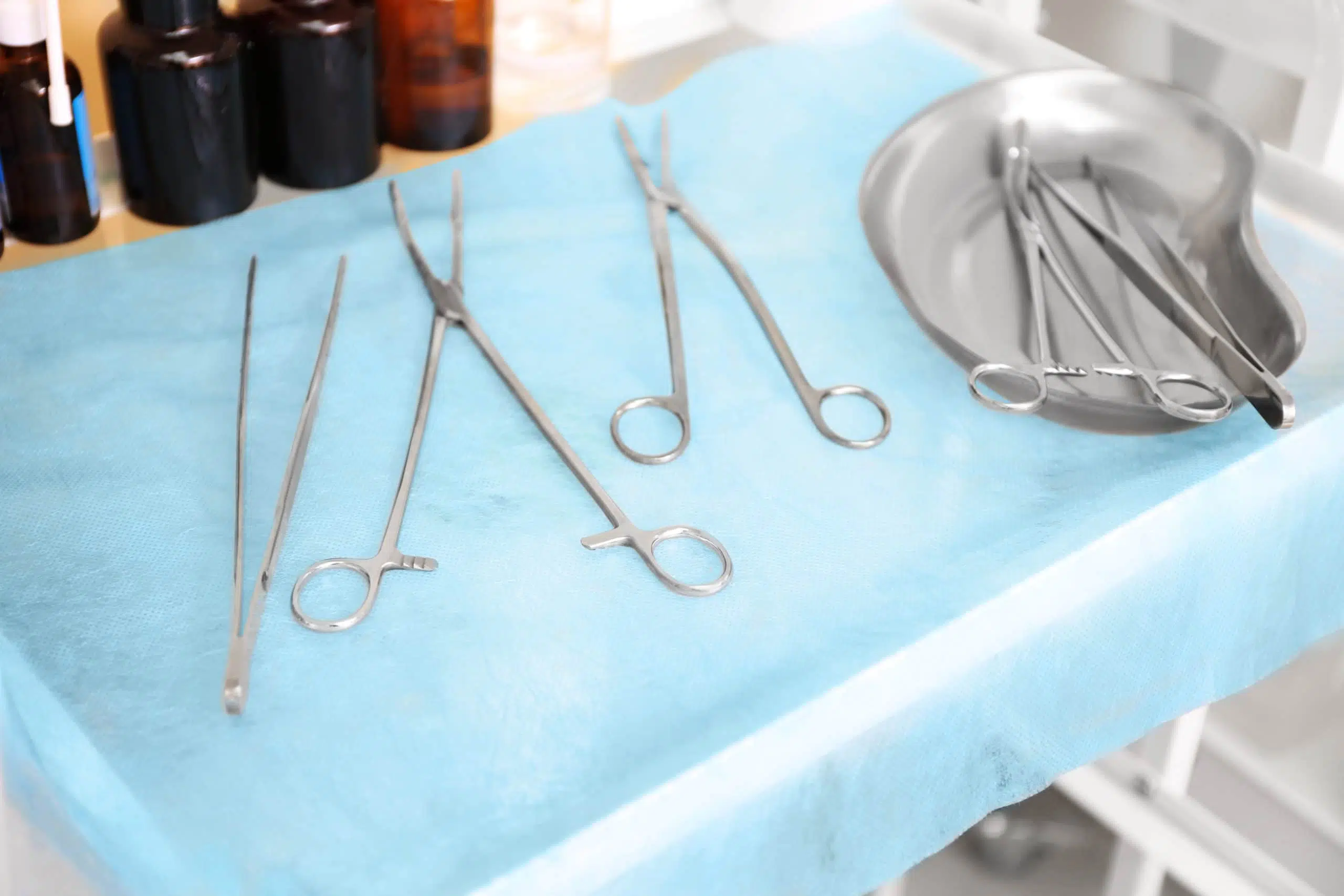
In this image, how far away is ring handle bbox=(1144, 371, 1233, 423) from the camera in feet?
2.08

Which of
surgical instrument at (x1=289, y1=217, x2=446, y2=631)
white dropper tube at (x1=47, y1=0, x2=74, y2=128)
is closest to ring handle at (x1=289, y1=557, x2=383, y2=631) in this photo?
surgical instrument at (x1=289, y1=217, x2=446, y2=631)

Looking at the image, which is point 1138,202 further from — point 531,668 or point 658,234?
point 531,668

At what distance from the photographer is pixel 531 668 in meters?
0.54

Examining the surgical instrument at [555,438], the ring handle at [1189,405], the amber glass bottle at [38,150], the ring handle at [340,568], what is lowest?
the ring handle at [340,568]

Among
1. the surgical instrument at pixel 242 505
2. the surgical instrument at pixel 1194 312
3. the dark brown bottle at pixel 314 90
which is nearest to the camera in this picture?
the surgical instrument at pixel 242 505

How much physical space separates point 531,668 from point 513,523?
0.28 ft

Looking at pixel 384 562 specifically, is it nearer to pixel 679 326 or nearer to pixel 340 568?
pixel 340 568

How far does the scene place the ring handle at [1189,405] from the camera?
0.63 meters

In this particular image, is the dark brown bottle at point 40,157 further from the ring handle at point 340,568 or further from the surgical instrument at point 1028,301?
the surgical instrument at point 1028,301

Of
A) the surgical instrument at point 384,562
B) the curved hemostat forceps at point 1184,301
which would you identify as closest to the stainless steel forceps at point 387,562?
the surgical instrument at point 384,562

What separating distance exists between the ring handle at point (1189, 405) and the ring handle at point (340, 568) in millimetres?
360

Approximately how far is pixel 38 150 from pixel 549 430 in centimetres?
32

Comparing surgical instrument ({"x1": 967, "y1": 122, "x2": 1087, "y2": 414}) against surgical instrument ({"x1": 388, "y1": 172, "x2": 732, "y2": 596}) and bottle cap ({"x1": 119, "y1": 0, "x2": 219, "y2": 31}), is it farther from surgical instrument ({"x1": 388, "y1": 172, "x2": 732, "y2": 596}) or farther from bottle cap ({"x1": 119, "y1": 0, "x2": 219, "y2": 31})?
bottle cap ({"x1": 119, "y1": 0, "x2": 219, "y2": 31})

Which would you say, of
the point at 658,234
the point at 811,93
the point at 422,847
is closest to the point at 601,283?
the point at 658,234
